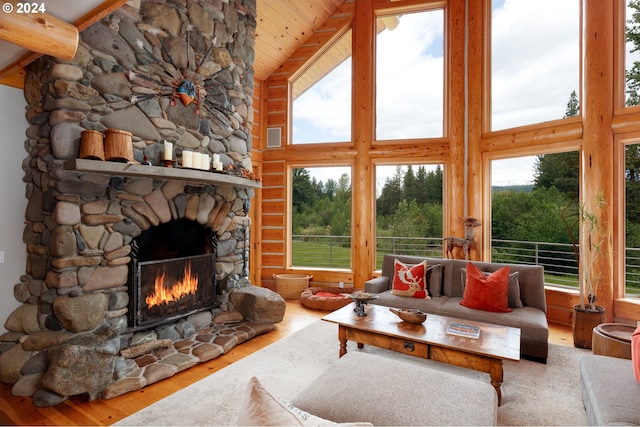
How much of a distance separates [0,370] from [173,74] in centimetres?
286

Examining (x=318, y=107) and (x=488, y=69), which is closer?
(x=488, y=69)

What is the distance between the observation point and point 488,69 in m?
4.87

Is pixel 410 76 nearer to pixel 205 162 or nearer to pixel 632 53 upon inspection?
pixel 632 53

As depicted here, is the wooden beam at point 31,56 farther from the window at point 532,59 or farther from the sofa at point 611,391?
the window at point 532,59

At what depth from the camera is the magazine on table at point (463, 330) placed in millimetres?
2577

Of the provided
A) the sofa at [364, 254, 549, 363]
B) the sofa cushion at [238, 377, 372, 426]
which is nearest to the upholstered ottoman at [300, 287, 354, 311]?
the sofa at [364, 254, 549, 363]

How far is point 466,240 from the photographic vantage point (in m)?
4.77

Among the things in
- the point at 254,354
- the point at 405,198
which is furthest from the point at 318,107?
the point at 254,354

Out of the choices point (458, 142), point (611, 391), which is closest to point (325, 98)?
point (458, 142)

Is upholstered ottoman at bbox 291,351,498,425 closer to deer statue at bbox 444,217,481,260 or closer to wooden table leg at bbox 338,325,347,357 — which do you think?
wooden table leg at bbox 338,325,347,357

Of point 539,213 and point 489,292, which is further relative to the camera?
point 539,213

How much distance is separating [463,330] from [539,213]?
2.79 m

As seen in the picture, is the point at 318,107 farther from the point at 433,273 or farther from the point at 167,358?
the point at 167,358

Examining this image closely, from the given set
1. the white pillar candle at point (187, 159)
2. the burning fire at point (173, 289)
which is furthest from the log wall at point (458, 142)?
the white pillar candle at point (187, 159)
